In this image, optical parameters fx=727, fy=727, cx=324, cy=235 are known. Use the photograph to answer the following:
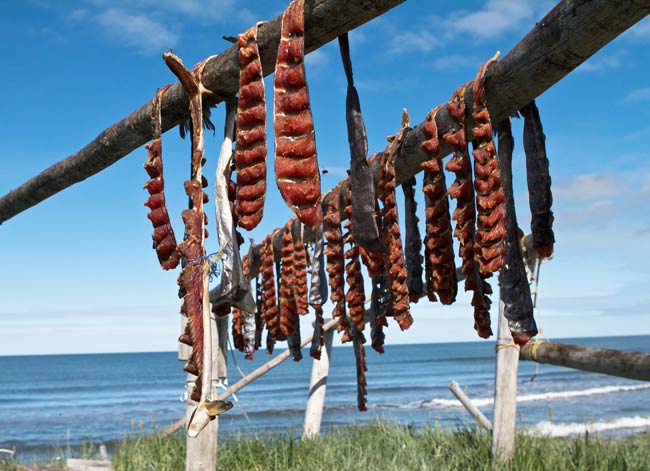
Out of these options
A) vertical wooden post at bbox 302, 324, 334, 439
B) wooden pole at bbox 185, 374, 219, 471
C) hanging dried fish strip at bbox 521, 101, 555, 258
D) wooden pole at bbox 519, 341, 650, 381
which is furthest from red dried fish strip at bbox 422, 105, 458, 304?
vertical wooden post at bbox 302, 324, 334, 439

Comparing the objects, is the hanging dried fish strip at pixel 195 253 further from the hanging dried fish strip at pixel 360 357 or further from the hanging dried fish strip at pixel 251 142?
the hanging dried fish strip at pixel 360 357

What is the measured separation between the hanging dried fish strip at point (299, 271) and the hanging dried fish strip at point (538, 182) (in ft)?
8.53

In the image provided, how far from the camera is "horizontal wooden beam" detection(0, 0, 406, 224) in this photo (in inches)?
111

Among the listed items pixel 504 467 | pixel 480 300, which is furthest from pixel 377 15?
pixel 504 467

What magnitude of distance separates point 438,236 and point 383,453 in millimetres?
6082

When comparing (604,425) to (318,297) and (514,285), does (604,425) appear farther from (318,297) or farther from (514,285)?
(514,285)

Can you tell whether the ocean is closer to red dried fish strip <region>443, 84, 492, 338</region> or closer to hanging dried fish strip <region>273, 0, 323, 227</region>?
red dried fish strip <region>443, 84, 492, 338</region>

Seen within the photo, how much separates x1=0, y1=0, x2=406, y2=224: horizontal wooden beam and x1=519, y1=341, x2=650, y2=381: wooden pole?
11.8 feet

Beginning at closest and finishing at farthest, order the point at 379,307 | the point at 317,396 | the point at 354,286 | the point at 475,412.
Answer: the point at 379,307 < the point at 354,286 < the point at 317,396 < the point at 475,412

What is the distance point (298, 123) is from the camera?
2.71 metres

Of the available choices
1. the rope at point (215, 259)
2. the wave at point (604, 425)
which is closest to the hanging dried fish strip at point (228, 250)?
the rope at point (215, 259)

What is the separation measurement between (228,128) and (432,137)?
0.91m

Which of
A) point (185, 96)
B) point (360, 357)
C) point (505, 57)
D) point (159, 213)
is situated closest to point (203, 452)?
point (360, 357)

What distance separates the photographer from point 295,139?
106 inches
